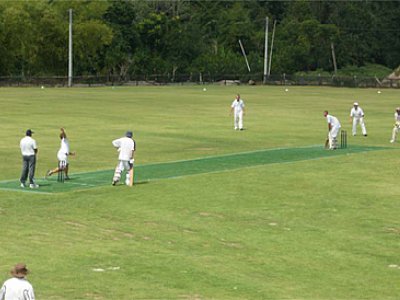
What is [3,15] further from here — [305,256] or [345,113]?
[305,256]

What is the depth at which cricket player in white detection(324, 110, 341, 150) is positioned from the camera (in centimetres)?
4594

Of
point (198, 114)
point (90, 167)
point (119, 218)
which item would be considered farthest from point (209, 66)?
point (119, 218)

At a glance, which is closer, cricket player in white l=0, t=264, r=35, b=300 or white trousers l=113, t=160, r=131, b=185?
cricket player in white l=0, t=264, r=35, b=300

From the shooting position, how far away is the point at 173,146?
48.9 m

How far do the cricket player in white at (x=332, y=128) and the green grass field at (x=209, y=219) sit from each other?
41.0 inches

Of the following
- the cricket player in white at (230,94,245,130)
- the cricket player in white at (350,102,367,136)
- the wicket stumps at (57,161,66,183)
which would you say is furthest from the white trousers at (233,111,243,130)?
the wicket stumps at (57,161,66,183)

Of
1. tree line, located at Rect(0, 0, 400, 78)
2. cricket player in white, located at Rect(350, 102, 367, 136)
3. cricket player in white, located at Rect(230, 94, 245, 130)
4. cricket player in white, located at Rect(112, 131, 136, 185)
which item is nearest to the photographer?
cricket player in white, located at Rect(112, 131, 136, 185)

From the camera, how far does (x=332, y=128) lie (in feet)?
152

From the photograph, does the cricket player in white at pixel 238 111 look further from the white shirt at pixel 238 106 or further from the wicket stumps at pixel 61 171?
the wicket stumps at pixel 61 171

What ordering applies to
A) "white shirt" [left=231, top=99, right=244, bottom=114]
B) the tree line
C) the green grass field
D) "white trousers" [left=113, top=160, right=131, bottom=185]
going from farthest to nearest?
1. the tree line
2. "white shirt" [left=231, top=99, right=244, bottom=114]
3. "white trousers" [left=113, top=160, right=131, bottom=185]
4. the green grass field

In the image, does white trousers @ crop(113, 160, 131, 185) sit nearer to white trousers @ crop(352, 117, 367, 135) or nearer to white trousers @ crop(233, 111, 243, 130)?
white trousers @ crop(352, 117, 367, 135)

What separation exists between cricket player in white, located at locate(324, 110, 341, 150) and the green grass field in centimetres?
104

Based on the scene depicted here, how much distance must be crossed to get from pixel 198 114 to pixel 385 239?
46.3 m

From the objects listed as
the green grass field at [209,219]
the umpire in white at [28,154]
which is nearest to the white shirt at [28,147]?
the umpire in white at [28,154]
